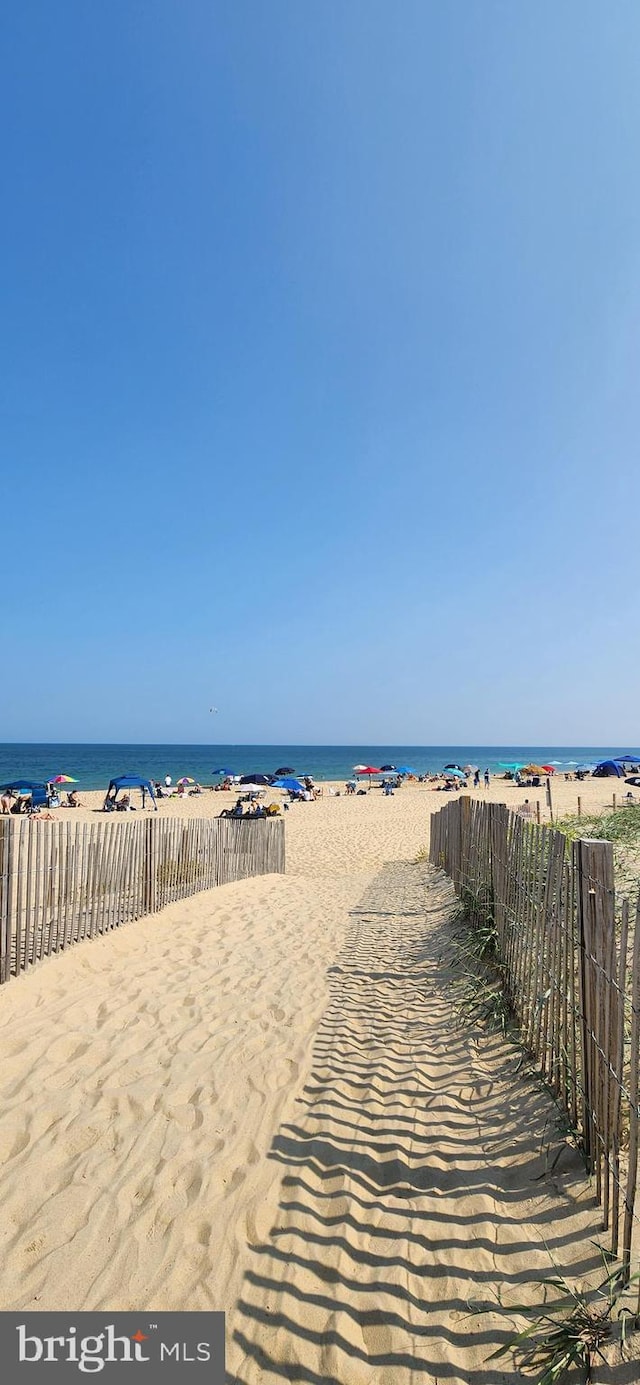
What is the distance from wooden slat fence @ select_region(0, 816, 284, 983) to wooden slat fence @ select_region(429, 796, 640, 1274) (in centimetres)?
461

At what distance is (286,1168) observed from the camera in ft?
11.5

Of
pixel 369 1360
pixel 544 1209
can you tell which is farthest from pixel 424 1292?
pixel 544 1209

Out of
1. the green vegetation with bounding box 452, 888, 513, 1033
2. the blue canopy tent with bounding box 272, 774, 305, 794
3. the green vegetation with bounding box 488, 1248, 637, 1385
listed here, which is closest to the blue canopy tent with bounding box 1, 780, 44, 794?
the blue canopy tent with bounding box 272, 774, 305, 794

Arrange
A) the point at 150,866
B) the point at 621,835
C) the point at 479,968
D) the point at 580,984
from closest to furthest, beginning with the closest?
the point at 580,984 → the point at 479,968 → the point at 621,835 → the point at 150,866

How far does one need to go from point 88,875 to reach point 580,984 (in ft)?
19.7

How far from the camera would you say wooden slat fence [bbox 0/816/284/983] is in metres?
6.28

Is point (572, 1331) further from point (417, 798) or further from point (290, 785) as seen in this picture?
point (290, 785)

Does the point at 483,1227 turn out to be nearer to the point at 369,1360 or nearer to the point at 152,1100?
the point at 369,1360

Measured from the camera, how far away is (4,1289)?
2.74 metres

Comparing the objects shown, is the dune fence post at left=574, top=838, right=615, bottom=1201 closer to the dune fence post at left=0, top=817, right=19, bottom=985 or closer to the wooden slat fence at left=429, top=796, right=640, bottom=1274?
the wooden slat fence at left=429, top=796, right=640, bottom=1274

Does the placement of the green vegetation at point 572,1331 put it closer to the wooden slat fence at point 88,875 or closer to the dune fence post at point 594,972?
the dune fence post at point 594,972

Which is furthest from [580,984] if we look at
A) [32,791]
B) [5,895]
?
[32,791]

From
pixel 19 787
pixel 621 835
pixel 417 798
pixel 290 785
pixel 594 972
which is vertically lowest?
pixel 417 798

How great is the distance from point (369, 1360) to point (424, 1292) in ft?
1.14
